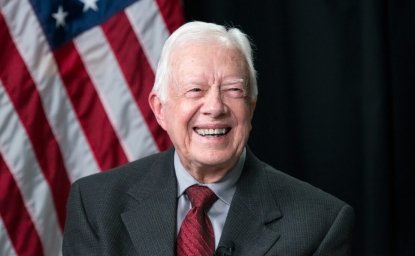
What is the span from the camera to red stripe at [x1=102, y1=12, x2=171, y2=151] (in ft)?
10.6

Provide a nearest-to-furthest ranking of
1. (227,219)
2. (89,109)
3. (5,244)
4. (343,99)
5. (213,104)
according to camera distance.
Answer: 1. (213,104)
2. (227,219)
3. (5,244)
4. (89,109)
5. (343,99)

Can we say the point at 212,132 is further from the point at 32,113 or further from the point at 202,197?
the point at 32,113

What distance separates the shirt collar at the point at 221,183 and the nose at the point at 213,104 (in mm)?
245

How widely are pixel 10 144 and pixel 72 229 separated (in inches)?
37.5

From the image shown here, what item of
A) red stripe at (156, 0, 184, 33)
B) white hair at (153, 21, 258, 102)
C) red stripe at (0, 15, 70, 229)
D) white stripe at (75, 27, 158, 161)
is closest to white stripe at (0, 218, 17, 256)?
red stripe at (0, 15, 70, 229)

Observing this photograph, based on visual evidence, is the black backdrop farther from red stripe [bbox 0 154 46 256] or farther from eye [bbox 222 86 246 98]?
eye [bbox 222 86 246 98]

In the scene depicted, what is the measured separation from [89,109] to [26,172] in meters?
0.37

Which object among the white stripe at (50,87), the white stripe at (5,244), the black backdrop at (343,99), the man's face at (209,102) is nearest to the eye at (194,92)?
the man's face at (209,102)

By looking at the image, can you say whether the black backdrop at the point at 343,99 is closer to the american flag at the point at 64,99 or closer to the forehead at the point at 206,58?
the american flag at the point at 64,99

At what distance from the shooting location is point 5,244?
3.08m

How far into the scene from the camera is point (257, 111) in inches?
149

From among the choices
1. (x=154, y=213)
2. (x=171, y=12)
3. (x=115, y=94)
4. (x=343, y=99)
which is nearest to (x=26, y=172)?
(x=115, y=94)

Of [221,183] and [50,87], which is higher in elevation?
[50,87]

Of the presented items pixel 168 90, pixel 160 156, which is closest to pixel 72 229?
pixel 160 156
